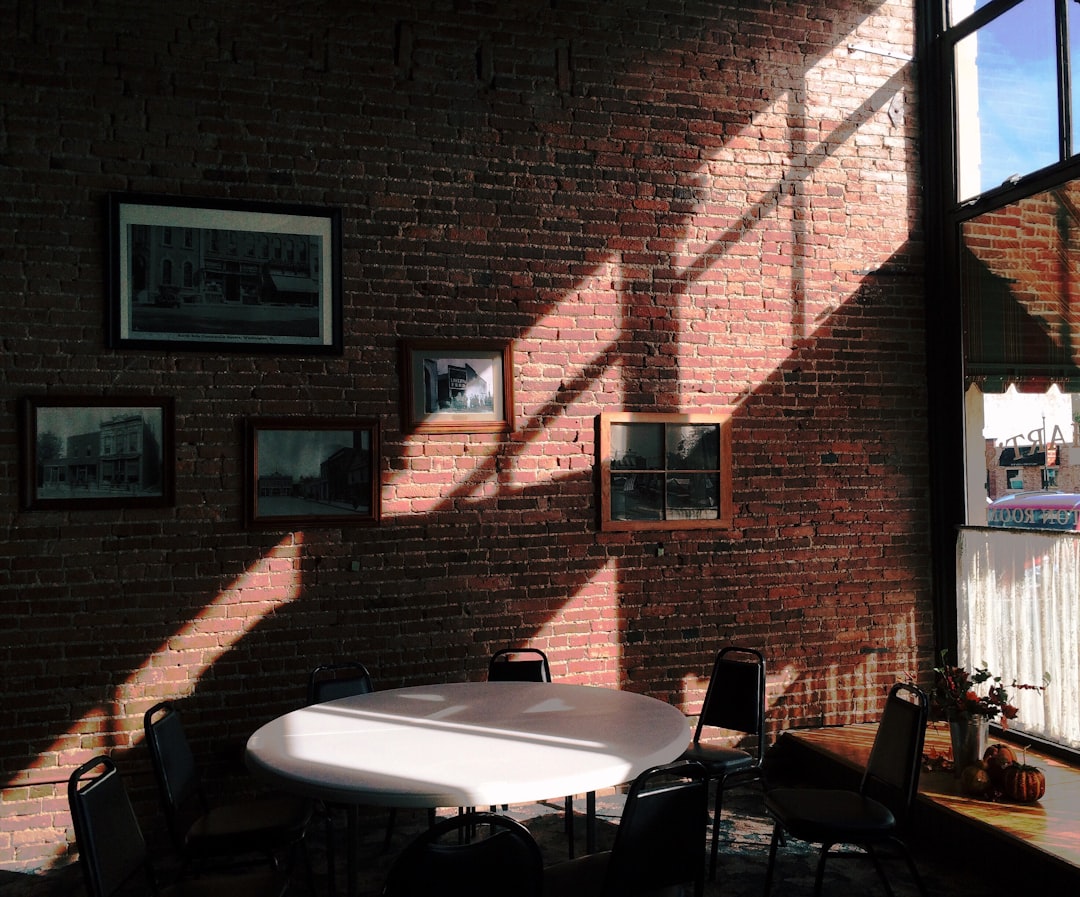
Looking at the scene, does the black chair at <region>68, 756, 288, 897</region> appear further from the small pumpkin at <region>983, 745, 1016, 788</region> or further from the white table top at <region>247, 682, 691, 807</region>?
the small pumpkin at <region>983, 745, 1016, 788</region>

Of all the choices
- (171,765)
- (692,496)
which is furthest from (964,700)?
(171,765)

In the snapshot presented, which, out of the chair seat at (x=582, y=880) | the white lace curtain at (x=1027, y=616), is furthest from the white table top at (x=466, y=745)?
the white lace curtain at (x=1027, y=616)

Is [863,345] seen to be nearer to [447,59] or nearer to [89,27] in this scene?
[447,59]

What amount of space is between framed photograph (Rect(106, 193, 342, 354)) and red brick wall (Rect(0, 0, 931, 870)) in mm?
102

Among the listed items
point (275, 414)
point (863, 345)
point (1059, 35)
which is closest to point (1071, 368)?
point (863, 345)

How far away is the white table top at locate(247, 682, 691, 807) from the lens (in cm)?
297

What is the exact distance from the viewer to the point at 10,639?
15.0 feet

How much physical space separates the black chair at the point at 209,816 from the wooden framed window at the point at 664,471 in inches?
96.8

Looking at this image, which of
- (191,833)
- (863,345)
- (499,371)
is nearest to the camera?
(191,833)

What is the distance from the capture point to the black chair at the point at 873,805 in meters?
3.53

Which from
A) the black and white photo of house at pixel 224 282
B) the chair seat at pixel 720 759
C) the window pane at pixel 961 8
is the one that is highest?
the window pane at pixel 961 8

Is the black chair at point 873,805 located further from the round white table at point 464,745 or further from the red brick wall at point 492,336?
the red brick wall at point 492,336

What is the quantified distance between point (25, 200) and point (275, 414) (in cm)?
159

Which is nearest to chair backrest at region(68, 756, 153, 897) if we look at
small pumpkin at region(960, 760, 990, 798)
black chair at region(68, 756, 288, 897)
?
black chair at region(68, 756, 288, 897)
